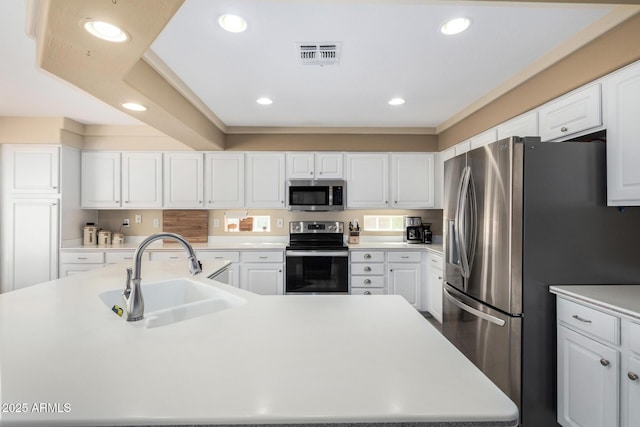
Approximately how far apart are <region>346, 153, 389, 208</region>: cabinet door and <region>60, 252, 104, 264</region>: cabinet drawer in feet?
9.88

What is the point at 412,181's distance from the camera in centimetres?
391

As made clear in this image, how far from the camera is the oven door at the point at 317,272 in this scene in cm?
360

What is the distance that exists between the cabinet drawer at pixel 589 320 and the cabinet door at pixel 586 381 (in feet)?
0.15

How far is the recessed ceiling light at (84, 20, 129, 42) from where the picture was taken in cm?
130

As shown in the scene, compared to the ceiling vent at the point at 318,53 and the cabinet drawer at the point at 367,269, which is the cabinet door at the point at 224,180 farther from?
the ceiling vent at the point at 318,53

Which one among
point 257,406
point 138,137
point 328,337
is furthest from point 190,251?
point 138,137

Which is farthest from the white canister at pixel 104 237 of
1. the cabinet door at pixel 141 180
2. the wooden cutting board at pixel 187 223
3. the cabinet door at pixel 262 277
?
the cabinet door at pixel 262 277

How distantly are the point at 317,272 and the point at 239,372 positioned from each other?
2.87 metres

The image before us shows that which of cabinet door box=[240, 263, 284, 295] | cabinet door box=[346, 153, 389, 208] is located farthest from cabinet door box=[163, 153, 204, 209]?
cabinet door box=[346, 153, 389, 208]

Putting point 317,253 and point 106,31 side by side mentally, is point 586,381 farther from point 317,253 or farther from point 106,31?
point 106,31

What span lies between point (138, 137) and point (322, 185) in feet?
7.83

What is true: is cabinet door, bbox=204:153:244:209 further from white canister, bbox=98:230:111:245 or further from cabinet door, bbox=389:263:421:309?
cabinet door, bbox=389:263:421:309

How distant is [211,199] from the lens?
12.6 feet

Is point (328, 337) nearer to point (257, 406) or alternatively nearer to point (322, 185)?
point (257, 406)
